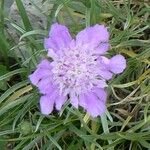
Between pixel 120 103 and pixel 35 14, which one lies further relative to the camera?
pixel 35 14

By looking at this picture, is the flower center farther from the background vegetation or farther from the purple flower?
the background vegetation

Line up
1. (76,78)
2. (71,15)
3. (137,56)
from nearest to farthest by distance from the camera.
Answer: (76,78), (137,56), (71,15)

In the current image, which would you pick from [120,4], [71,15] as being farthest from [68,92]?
[120,4]

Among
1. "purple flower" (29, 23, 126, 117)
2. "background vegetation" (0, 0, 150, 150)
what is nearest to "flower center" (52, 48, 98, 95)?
"purple flower" (29, 23, 126, 117)

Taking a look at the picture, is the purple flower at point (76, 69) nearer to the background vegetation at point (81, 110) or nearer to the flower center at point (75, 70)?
the flower center at point (75, 70)

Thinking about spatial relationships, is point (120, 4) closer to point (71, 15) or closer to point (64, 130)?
point (71, 15)

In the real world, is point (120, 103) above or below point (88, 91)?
below

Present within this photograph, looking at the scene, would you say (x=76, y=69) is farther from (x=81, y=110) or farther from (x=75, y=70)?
(x=81, y=110)
